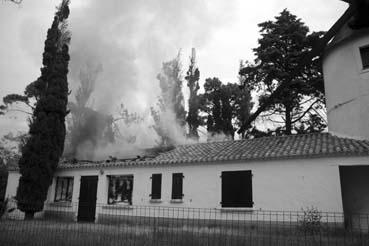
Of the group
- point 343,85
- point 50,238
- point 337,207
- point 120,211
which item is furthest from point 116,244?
point 343,85

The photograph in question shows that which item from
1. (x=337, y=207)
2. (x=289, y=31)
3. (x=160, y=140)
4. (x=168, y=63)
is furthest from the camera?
(x=168, y=63)

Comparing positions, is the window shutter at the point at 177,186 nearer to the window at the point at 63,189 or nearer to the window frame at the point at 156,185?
the window frame at the point at 156,185

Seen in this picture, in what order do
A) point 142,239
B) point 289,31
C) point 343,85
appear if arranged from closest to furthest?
point 142,239 → point 343,85 → point 289,31

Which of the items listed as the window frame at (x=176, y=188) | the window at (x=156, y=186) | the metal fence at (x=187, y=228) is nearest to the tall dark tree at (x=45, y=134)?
the metal fence at (x=187, y=228)

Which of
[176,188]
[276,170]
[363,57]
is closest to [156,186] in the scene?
[176,188]

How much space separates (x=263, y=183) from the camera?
47.6 feet

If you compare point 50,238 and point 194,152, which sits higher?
point 194,152

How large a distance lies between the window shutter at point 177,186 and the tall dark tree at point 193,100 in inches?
696

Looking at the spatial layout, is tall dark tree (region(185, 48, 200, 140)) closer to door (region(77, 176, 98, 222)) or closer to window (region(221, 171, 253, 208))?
door (region(77, 176, 98, 222))

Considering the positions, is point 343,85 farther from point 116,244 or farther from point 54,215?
point 54,215

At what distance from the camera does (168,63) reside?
1556 inches

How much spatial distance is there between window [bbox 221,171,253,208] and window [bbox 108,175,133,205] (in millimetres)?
6102

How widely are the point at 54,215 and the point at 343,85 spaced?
17.9 meters

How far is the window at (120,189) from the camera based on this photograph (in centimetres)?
1892
